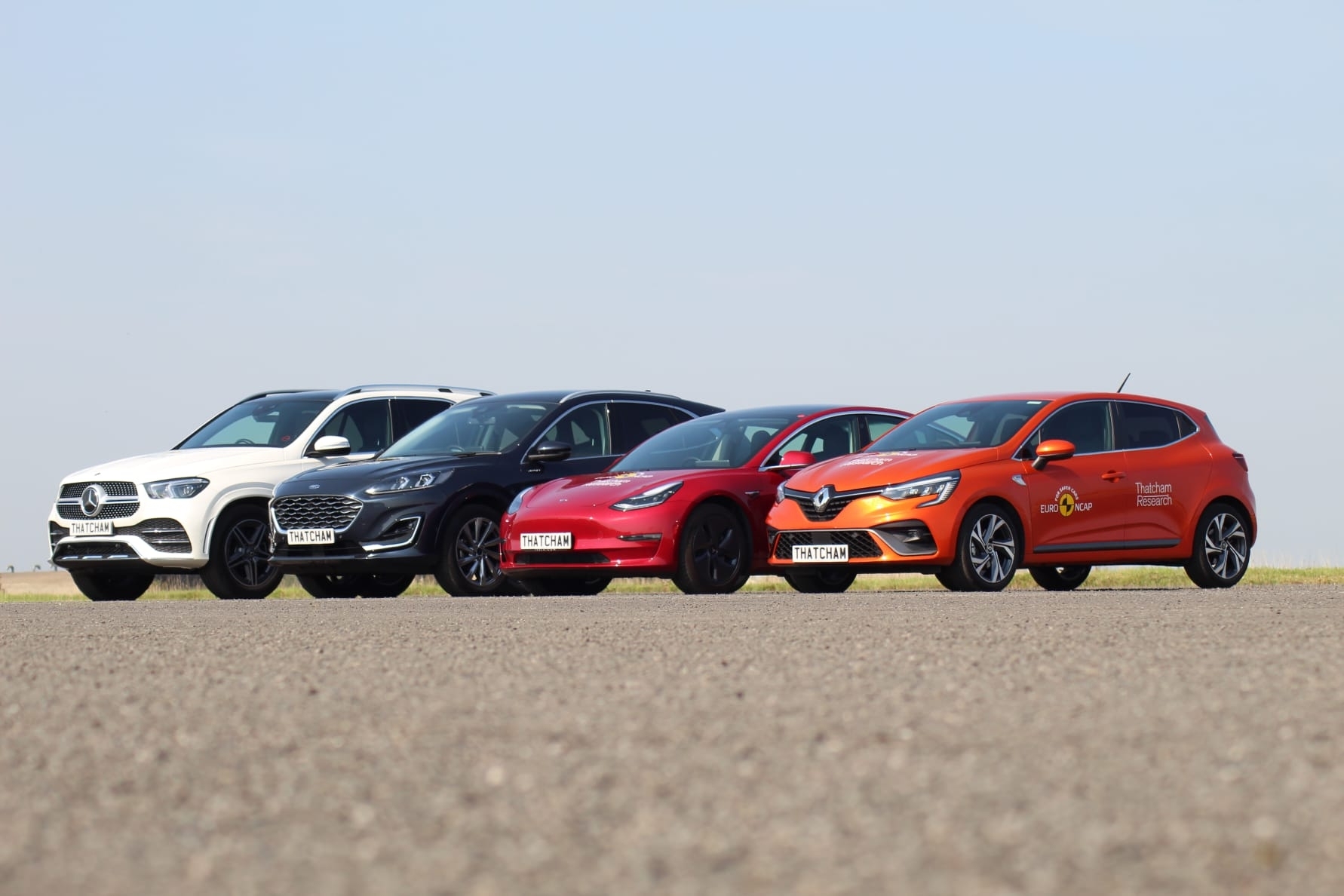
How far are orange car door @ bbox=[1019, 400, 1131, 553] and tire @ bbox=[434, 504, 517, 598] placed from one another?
4.63 metres

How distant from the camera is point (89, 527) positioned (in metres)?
16.5

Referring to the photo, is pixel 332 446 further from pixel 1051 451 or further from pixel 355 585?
Answer: pixel 1051 451

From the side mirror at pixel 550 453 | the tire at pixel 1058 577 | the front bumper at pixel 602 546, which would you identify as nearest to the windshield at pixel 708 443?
the side mirror at pixel 550 453

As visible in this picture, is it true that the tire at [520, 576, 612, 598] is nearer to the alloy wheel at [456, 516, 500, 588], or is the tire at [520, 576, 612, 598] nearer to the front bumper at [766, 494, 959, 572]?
the alloy wheel at [456, 516, 500, 588]

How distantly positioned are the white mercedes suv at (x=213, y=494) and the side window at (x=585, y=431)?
1960mm

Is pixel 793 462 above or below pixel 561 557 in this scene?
above

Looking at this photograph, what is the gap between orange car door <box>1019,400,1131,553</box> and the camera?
1406cm

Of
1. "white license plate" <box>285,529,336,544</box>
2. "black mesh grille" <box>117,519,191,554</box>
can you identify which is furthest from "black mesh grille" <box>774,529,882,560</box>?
"black mesh grille" <box>117,519,191,554</box>

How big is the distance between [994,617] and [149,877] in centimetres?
696

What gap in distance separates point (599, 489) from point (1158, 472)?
4604 mm

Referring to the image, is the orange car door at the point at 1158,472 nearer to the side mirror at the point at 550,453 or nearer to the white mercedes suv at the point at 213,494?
the side mirror at the point at 550,453

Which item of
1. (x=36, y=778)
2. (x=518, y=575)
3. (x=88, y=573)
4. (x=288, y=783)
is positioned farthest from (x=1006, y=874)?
(x=88, y=573)

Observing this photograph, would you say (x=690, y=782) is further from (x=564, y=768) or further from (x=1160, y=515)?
(x=1160, y=515)

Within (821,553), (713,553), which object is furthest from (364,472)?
(821,553)
